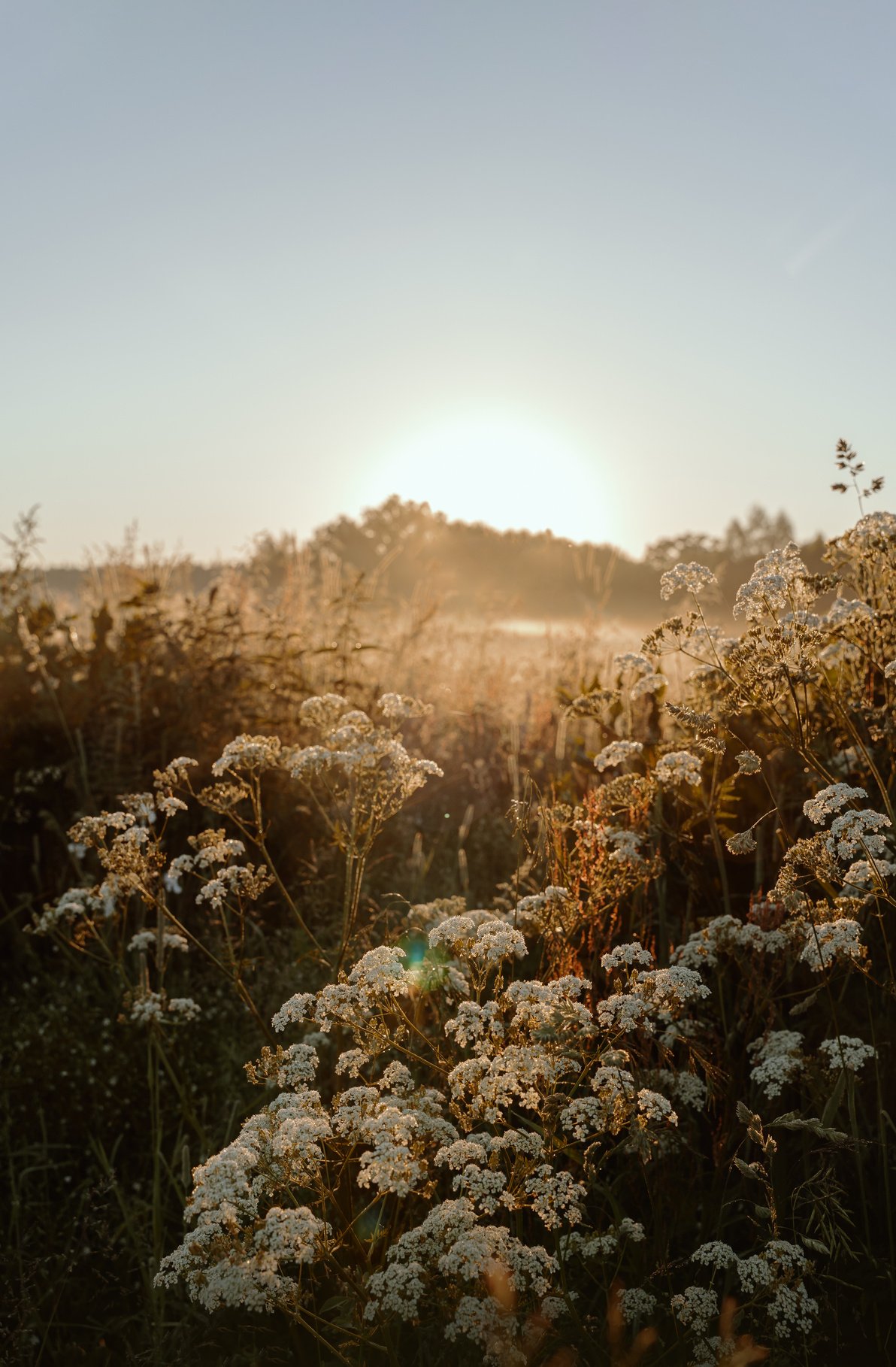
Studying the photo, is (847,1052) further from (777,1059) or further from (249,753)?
(249,753)

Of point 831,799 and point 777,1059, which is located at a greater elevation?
point 831,799

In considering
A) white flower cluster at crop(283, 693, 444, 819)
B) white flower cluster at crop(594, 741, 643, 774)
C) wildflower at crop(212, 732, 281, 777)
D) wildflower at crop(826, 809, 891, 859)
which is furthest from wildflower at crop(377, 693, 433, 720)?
wildflower at crop(826, 809, 891, 859)

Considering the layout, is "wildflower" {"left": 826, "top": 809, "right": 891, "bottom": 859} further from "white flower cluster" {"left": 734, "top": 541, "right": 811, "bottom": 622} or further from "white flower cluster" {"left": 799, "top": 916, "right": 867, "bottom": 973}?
"white flower cluster" {"left": 734, "top": 541, "right": 811, "bottom": 622}

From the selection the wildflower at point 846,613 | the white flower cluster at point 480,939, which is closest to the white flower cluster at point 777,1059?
the white flower cluster at point 480,939

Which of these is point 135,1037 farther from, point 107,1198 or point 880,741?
point 880,741

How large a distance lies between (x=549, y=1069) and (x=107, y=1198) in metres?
2.32

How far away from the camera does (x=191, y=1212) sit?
195 centimetres

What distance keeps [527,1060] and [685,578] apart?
4.06 feet

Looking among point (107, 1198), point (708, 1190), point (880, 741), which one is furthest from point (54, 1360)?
point (880, 741)

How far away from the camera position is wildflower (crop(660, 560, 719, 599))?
98.7 inches

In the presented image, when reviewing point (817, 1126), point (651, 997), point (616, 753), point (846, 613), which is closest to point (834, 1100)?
point (817, 1126)

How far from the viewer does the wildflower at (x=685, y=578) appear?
2.51 m

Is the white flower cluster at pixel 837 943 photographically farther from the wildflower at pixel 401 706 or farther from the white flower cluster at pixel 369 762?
the wildflower at pixel 401 706

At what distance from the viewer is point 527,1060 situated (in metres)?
1.93
